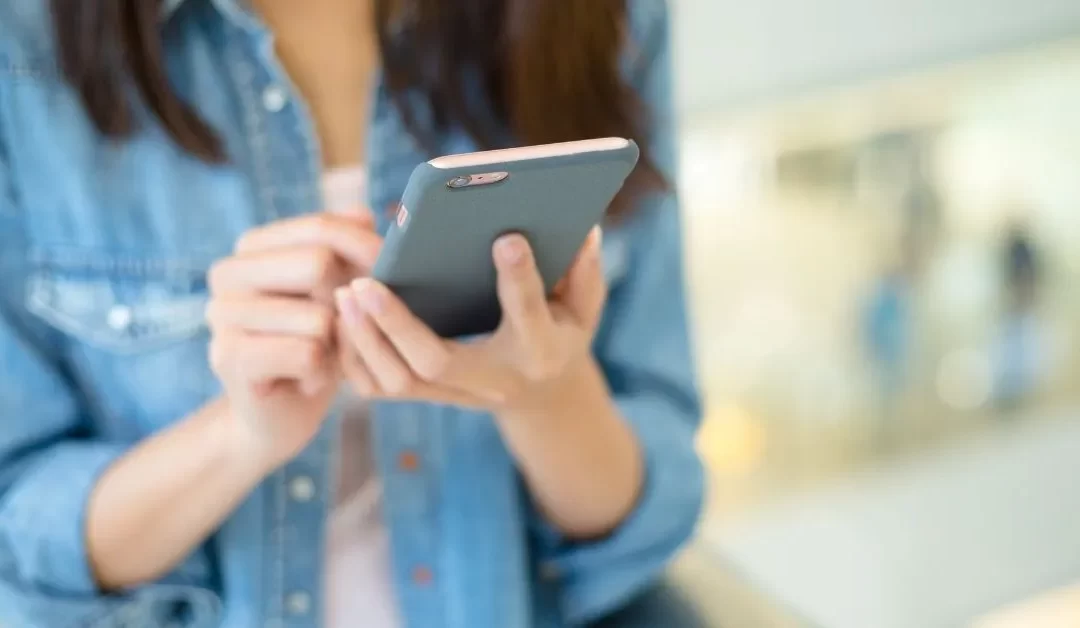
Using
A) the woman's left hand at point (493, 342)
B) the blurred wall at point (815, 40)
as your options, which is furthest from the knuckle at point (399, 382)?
the blurred wall at point (815, 40)

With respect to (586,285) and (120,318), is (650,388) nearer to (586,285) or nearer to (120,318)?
(586,285)

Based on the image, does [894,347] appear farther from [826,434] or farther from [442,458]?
[442,458]

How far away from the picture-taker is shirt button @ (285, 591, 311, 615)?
0.47m

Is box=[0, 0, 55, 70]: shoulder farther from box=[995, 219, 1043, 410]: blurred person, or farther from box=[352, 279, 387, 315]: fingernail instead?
box=[995, 219, 1043, 410]: blurred person

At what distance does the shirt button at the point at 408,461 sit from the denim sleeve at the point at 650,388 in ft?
0.30

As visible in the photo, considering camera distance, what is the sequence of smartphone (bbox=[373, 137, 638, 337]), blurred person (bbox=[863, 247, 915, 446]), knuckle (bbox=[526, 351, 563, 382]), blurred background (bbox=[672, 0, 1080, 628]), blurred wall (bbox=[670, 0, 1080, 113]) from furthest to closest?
blurred person (bbox=[863, 247, 915, 446]), blurred background (bbox=[672, 0, 1080, 628]), blurred wall (bbox=[670, 0, 1080, 113]), knuckle (bbox=[526, 351, 563, 382]), smartphone (bbox=[373, 137, 638, 337])

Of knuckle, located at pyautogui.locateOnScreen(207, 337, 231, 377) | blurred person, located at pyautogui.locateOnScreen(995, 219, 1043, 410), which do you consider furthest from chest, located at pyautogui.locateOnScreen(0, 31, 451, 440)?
blurred person, located at pyautogui.locateOnScreen(995, 219, 1043, 410)

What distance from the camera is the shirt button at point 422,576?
48 cm

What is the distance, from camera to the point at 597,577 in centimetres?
50

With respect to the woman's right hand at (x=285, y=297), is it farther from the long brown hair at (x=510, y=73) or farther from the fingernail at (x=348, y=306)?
the long brown hair at (x=510, y=73)

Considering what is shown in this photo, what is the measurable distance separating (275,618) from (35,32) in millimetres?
331

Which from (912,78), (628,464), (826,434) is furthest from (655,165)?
(826,434)

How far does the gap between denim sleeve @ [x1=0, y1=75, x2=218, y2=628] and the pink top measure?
8 cm

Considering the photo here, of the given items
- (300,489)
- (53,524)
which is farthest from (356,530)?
(53,524)
